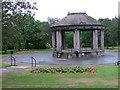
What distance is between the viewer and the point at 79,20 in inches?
1481

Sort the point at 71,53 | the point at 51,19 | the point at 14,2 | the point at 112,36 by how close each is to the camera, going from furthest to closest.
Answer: the point at 51,19 → the point at 112,36 → the point at 71,53 → the point at 14,2

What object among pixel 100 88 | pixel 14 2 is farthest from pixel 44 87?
pixel 14 2

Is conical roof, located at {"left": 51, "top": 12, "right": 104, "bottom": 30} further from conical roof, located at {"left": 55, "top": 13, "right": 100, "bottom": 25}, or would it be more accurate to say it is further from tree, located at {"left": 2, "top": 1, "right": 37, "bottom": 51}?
tree, located at {"left": 2, "top": 1, "right": 37, "bottom": 51}

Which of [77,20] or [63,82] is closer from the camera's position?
[63,82]

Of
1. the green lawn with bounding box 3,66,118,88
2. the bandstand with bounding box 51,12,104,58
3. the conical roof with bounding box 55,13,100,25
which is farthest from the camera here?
the conical roof with bounding box 55,13,100,25

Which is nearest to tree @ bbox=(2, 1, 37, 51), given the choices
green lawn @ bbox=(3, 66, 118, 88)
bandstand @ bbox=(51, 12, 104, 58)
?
green lawn @ bbox=(3, 66, 118, 88)

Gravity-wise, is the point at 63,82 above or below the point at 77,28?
below

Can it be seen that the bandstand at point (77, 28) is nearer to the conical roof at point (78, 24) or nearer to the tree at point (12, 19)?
the conical roof at point (78, 24)

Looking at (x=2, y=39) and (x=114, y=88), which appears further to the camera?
(x=2, y=39)

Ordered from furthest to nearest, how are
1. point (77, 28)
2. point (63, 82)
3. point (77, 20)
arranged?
point (77, 20), point (77, 28), point (63, 82)

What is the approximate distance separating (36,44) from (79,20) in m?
29.8

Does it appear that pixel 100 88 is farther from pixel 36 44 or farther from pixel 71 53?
pixel 36 44

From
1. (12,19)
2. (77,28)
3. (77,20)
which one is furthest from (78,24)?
(12,19)

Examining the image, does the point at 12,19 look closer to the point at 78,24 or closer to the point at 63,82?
the point at 63,82
